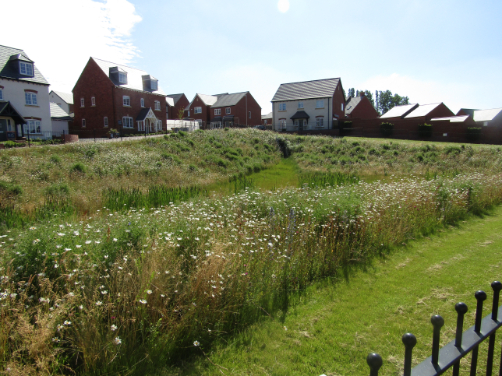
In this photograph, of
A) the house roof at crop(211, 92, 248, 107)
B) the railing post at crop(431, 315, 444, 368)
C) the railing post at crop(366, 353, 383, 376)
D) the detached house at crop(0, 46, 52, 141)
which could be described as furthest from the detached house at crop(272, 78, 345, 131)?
the railing post at crop(366, 353, 383, 376)

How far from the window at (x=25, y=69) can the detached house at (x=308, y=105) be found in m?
32.4

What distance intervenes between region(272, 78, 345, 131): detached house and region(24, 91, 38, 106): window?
32.3m

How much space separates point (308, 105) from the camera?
48.7m

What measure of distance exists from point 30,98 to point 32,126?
2.76 m

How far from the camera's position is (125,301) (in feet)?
11.4

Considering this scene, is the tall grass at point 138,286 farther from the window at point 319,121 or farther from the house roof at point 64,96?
the house roof at point 64,96

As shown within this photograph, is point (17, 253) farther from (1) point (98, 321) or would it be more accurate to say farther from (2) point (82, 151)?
(2) point (82, 151)

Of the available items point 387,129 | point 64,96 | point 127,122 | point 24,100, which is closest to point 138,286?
point 24,100

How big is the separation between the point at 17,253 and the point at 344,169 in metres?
20.2

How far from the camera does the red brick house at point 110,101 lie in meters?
38.4

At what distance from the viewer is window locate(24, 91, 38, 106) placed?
104ft

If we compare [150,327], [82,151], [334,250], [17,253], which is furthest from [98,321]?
[82,151]

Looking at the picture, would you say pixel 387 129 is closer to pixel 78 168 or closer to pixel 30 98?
pixel 78 168

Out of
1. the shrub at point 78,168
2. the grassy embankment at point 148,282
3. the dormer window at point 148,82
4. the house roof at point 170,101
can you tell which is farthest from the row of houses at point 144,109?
the grassy embankment at point 148,282
